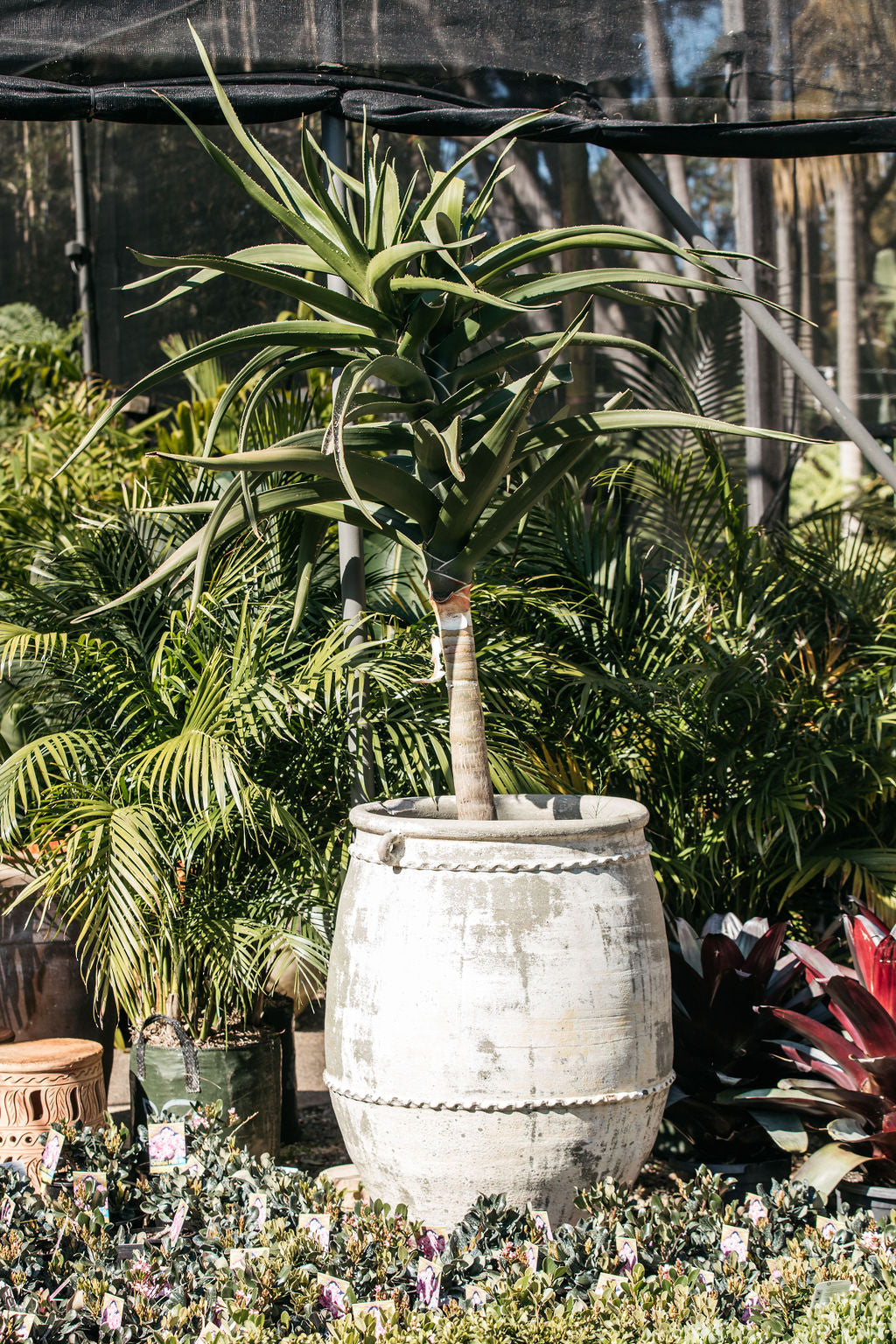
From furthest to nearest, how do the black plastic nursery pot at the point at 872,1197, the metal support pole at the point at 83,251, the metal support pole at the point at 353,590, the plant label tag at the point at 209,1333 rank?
the metal support pole at the point at 83,251 → the metal support pole at the point at 353,590 → the black plastic nursery pot at the point at 872,1197 → the plant label tag at the point at 209,1333

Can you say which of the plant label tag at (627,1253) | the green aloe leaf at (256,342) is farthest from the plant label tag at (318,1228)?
the green aloe leaf at (256,342)

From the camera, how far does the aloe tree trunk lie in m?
2.80

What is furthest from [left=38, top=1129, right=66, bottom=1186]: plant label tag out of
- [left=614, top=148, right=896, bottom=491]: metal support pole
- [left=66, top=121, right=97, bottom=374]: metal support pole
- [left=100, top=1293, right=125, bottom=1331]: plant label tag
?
[left=66, top=121, right=97, bottom=374]: metal support pole

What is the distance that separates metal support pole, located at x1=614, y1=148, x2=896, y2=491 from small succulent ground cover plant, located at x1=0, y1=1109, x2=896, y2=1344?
2189 mm

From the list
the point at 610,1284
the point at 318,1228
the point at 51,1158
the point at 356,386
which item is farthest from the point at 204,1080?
the point at 356,386

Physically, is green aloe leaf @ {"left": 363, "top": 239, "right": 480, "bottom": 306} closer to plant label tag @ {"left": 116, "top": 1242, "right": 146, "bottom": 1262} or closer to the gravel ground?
plant label tag @ {"left": 116, "top": 1242, "right": 146, "bottom": 1262}

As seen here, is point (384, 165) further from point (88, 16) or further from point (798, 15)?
point (798, 15)

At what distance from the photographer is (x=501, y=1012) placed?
2.49m

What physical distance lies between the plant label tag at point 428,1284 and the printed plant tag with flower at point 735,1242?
1.93 ft

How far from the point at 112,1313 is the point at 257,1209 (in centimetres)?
43

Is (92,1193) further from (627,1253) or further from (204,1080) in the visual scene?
(627,1253)

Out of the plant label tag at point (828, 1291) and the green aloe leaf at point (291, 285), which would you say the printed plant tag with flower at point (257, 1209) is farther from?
the green aloe leaf at point (291, 285)

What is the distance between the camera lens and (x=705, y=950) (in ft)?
10.5

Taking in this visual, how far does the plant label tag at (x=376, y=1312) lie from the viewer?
2.12 meters
